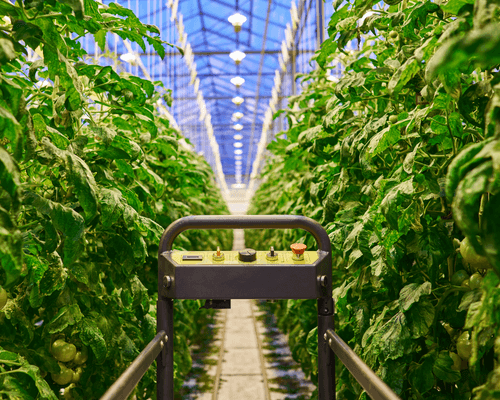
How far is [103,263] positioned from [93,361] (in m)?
0.28

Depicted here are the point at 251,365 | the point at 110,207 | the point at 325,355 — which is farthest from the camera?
the point at 251,365

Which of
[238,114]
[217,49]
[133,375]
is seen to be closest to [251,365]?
[133,375]

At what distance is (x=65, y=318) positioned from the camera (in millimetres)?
1253

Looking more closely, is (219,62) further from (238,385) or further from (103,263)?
(103,263)

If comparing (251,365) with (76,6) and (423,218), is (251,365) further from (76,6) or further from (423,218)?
(76,6)

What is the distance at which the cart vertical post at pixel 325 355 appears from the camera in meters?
1.13

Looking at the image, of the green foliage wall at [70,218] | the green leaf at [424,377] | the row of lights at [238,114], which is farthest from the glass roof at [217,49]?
the green leaf at [424,377]

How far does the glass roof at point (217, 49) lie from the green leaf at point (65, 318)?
3.86 meters

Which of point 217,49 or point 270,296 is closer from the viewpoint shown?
point 270,296

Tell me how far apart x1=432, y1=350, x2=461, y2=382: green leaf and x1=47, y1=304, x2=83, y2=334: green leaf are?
87 cm

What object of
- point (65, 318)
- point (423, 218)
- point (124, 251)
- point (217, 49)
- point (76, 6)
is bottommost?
point (65, 318)

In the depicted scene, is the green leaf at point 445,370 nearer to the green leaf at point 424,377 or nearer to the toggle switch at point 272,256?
the green leaf at point 424,377

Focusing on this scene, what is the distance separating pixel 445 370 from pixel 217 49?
1355 centimetres

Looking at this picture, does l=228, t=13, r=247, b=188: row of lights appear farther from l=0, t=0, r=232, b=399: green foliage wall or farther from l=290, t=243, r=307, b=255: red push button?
l=290, t=243, r=307, b=255: red push button
